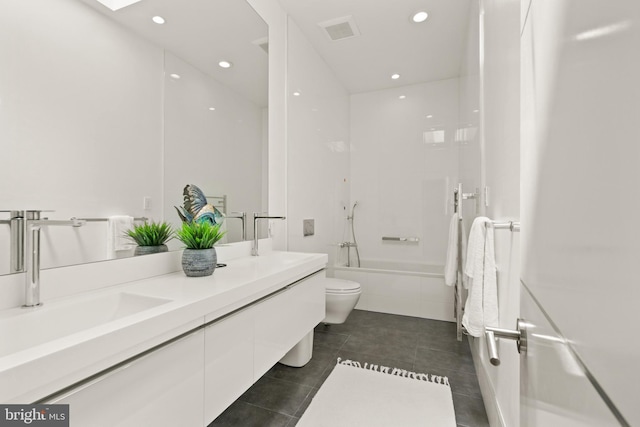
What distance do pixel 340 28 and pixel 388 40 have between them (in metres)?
0.49

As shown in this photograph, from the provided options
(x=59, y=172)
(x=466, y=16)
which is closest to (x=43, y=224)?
(x=59, y=172)

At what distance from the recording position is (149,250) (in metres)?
1.34

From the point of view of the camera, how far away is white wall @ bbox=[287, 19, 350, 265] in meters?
2.51

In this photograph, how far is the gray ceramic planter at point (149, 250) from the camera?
1.29m

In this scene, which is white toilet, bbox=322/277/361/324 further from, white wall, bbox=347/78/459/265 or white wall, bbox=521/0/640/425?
white wall, bbox=521/0/640/425

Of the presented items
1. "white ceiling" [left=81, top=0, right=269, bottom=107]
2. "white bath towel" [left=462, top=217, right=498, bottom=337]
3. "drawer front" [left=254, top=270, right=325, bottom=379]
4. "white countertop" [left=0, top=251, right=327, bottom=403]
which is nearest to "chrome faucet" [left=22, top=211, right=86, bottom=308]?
"white countertop" [left=0, top=251, right=327, bottom=403]

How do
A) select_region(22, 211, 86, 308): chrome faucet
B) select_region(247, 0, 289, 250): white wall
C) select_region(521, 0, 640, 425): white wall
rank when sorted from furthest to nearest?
select_region(247, 0, 289, 250): white wall → select_region(22, 211, 86, 308): chrome faucet → select_region(521, 0, 640, 425): white wall

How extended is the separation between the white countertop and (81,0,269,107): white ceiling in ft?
3.64

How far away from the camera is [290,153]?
246 centimetres

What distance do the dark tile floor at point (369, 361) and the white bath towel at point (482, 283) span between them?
594 mm

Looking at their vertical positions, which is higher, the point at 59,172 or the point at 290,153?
the point at 290,153

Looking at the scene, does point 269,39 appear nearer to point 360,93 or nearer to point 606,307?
point 360,93

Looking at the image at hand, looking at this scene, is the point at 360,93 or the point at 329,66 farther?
the point at 360,93

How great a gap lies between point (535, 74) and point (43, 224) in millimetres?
1352
